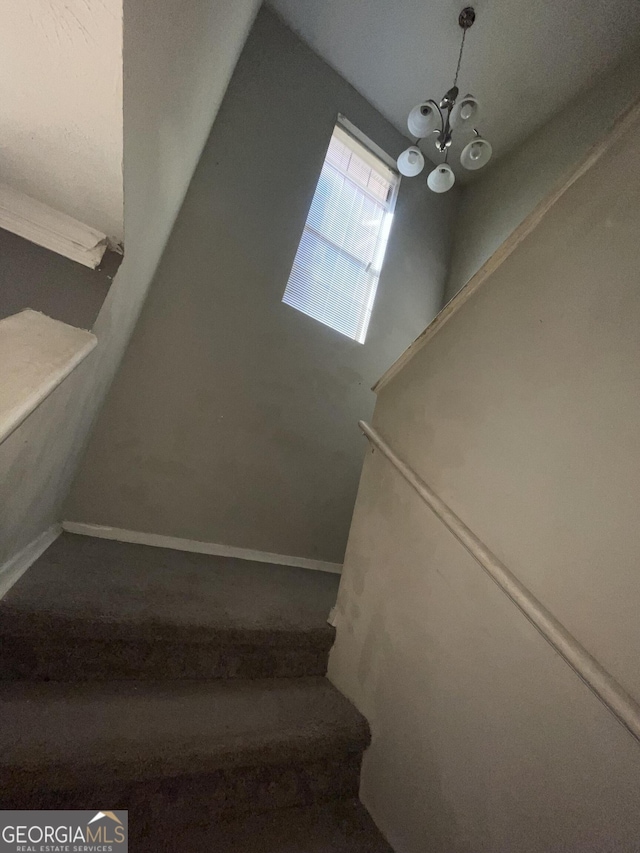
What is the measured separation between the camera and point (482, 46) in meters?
2.81

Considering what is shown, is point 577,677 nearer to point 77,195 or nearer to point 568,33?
point 77,195

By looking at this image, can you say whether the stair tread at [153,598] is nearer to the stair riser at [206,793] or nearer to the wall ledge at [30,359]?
the stair riser at [206,793]

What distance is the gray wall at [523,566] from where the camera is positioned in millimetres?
771

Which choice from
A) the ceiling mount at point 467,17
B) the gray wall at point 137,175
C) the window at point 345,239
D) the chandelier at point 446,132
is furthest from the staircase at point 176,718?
the ceiling mount at point 467,17

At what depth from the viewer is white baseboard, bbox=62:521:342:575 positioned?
6.71 ft

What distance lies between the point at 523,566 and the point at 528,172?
3.60 metres

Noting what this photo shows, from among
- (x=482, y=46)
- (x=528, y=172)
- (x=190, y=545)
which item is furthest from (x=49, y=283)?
(x=528, y=172)

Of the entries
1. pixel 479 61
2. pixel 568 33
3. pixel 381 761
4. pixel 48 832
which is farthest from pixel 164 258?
pixel 568 33

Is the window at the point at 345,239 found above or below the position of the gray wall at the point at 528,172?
below

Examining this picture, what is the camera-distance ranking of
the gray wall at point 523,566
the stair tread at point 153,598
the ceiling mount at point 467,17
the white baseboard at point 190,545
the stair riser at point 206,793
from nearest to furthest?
the gray wall at point 523,566 → the stair riser at point 206,793 → the stair tread at point 153,598 → the white baseboard at point 190,545 → the ceiling mount at point 467,17

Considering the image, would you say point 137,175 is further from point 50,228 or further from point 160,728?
point 160,728

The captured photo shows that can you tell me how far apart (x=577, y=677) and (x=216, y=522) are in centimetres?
193

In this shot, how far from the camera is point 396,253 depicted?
10.9 ft

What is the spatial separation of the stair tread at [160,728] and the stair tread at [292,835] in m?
0.13
